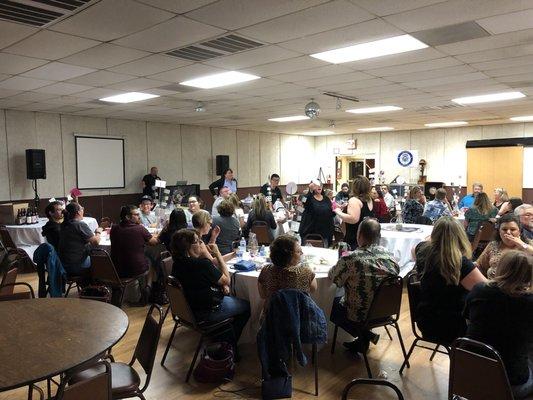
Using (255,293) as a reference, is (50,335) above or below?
above

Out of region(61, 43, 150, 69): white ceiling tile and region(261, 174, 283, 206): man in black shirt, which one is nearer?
region(61, 43, 150, 69): white ceiling tile

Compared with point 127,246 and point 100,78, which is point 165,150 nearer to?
point 100,78

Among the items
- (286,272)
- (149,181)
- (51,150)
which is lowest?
(286,272)

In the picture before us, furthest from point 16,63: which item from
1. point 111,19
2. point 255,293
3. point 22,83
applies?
point 255,293

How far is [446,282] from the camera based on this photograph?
9.79ft

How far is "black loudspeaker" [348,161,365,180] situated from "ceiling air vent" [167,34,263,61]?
12.3 metres

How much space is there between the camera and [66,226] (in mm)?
4859

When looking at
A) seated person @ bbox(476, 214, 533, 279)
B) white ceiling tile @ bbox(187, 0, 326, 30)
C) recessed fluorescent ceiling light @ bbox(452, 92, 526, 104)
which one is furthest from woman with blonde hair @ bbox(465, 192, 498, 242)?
white ceiling tile @ bbox(187, 0, 326, 30)

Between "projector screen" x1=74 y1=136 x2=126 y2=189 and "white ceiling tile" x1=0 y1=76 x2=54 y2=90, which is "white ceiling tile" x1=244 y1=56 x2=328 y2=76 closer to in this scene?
"white ceiling tile" x1=0 y1=76 x2=54 y2=90

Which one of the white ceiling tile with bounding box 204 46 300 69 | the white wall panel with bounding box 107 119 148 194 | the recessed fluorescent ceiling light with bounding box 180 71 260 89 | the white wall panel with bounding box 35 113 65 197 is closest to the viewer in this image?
the white ceiling tile with bounding box 204 46 300 69

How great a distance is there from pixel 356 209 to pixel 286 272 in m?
2.52

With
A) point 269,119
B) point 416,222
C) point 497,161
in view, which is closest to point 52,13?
point 416,222

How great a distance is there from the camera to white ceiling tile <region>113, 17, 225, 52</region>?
143 inches

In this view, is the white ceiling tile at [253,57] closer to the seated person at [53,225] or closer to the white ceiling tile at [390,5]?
the white ceiling tile at [390,5]
